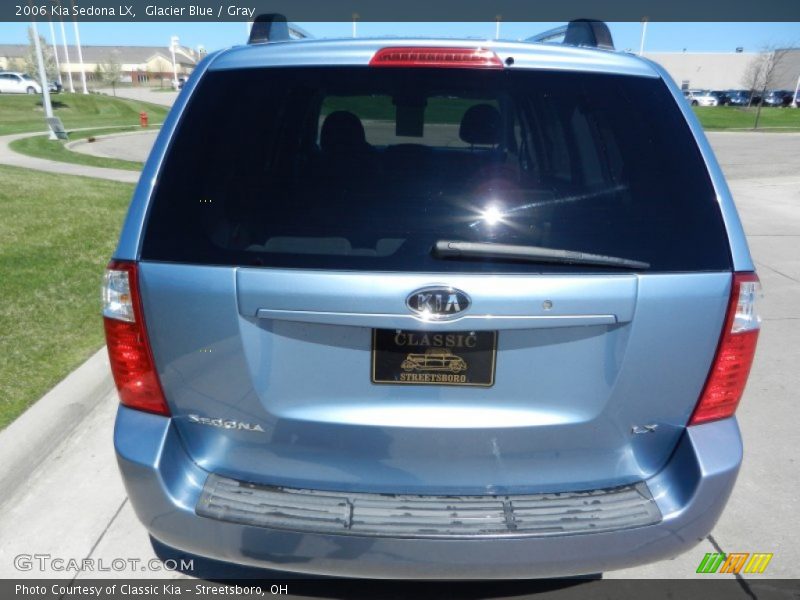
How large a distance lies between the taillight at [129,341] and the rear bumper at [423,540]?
2.5 inches

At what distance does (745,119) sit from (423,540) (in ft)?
160

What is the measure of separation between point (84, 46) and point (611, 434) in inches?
5663

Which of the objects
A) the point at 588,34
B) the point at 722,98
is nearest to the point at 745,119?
the point at 722,98

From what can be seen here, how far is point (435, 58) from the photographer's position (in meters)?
2.01

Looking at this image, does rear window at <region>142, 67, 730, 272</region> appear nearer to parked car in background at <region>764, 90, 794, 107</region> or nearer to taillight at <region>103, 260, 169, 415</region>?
taillight at <region>103, 260, 169, 415</region>

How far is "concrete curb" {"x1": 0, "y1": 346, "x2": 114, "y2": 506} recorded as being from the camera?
3080mm

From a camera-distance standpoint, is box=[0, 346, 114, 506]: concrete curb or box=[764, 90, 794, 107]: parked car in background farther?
box=[764, 90, 794, 107]: parked car in background

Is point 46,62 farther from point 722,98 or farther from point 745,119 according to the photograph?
point 722,98

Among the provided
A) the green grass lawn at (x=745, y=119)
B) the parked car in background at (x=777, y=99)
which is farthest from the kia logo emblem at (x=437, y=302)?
the parked car in background at (x=777, y=99)

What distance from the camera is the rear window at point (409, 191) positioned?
1.89m

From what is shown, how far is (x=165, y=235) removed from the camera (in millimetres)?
1936

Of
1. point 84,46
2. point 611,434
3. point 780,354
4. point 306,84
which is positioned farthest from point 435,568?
point 84,46

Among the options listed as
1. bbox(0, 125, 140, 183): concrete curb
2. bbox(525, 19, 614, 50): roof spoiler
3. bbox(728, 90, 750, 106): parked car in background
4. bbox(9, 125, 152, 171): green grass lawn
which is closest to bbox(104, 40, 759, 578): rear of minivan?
bbox(525, 19, 614, 50): roof spoiler

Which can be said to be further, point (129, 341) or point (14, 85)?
point (14, 85)
